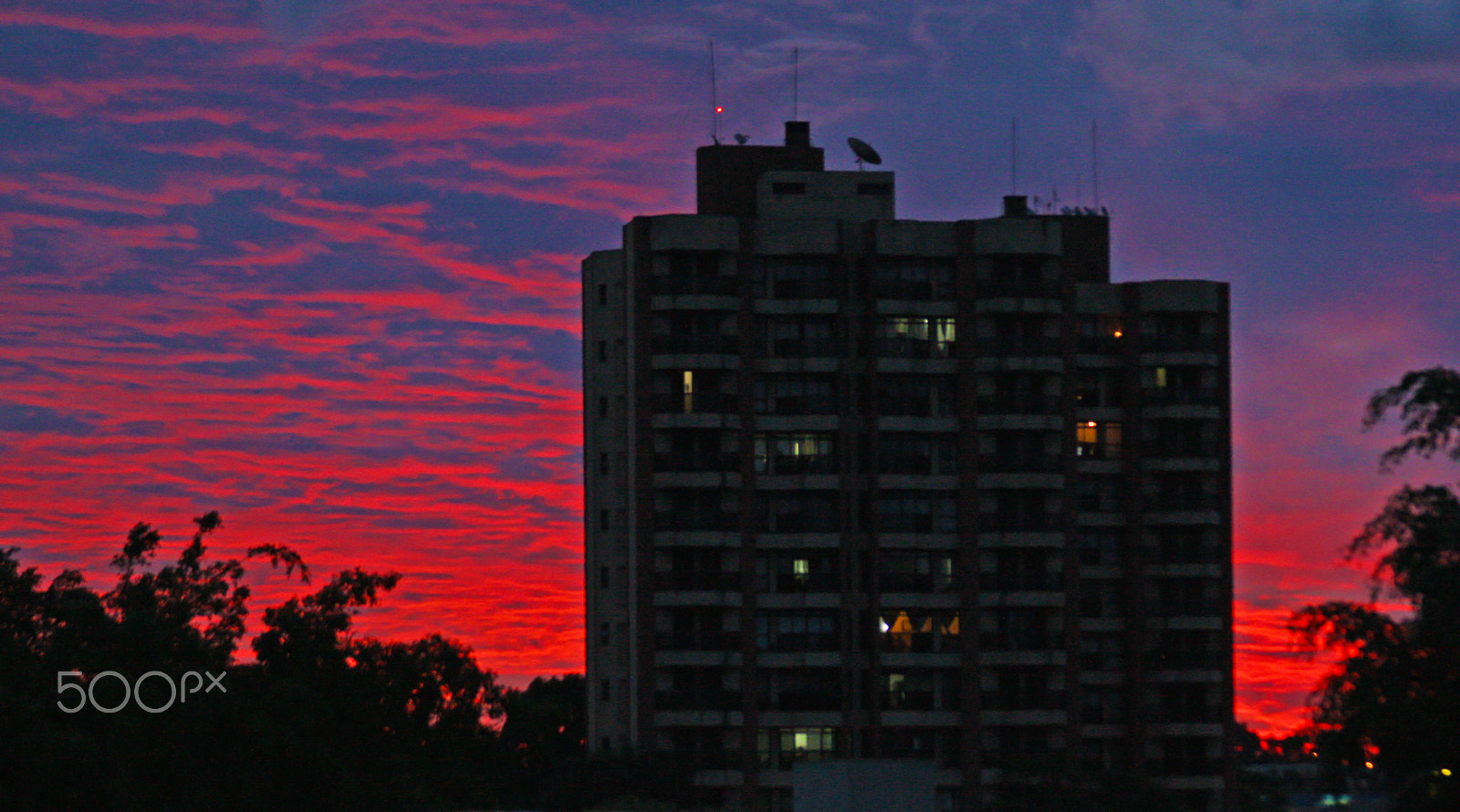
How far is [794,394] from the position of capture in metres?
135

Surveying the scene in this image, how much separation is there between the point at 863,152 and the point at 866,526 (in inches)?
1144

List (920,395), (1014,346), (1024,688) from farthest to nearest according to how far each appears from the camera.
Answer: (1014,346) → (920,395) → (1024,688)

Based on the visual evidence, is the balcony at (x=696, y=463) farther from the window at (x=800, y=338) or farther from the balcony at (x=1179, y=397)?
the balcony at (x=1179, y=397)

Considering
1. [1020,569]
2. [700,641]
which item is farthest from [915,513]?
[700,641]

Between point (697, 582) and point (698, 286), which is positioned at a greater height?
point (698, 286)

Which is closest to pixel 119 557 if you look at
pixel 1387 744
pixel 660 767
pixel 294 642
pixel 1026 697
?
pixel 294 642

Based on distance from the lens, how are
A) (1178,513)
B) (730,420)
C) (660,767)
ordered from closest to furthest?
(660,767)
(730,420)
(1178,513)

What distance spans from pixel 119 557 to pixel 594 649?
132 feet

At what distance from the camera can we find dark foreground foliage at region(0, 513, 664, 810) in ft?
266

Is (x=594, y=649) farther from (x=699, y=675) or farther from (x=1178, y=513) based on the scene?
(x=1178, y=513)

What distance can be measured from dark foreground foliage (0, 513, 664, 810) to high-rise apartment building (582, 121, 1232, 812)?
2971 centimetres

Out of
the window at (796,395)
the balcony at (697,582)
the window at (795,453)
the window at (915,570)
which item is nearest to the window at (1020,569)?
the window at (915,570)

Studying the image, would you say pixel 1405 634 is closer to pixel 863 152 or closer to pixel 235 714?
pixel 235 714

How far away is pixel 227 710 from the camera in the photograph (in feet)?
271
